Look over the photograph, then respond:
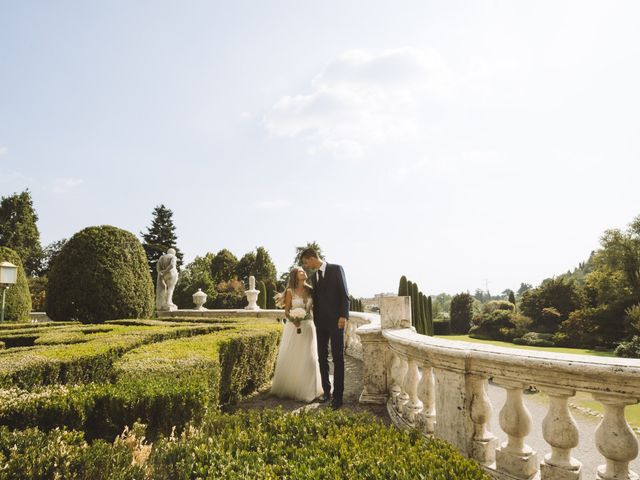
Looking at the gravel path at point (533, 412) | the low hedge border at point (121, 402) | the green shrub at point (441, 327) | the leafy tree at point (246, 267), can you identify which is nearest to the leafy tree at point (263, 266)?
the leafy tree at point (246, 267)

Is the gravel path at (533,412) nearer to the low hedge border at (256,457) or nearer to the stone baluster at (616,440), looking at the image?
the stone baluster at (616,440)

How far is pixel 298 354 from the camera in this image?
249 inches

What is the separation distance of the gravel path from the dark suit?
22.0 inches

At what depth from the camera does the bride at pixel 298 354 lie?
6234 mm

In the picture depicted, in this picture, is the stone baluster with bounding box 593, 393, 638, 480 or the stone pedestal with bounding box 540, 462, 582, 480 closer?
the stone baluster with bounding box 593, 393, 638, 480

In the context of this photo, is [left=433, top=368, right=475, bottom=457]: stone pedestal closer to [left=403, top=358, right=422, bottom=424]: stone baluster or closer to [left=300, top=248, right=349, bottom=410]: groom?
[left=403, top=358, right=422, bottom=424]: stone baluster

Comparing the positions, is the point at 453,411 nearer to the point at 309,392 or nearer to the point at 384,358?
the point at 384,358

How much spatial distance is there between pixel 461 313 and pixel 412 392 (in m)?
38.9

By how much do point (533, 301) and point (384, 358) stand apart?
1319 inches

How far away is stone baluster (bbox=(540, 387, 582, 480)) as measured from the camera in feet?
8.11

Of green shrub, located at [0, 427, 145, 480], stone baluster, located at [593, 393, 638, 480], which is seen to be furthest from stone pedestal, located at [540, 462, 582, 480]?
green shrub, located at [0, 427, 145, 480]

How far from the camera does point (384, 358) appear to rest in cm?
571

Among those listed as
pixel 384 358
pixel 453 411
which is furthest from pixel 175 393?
pixel 384 358

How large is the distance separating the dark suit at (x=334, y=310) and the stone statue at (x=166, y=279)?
43.2 feet
